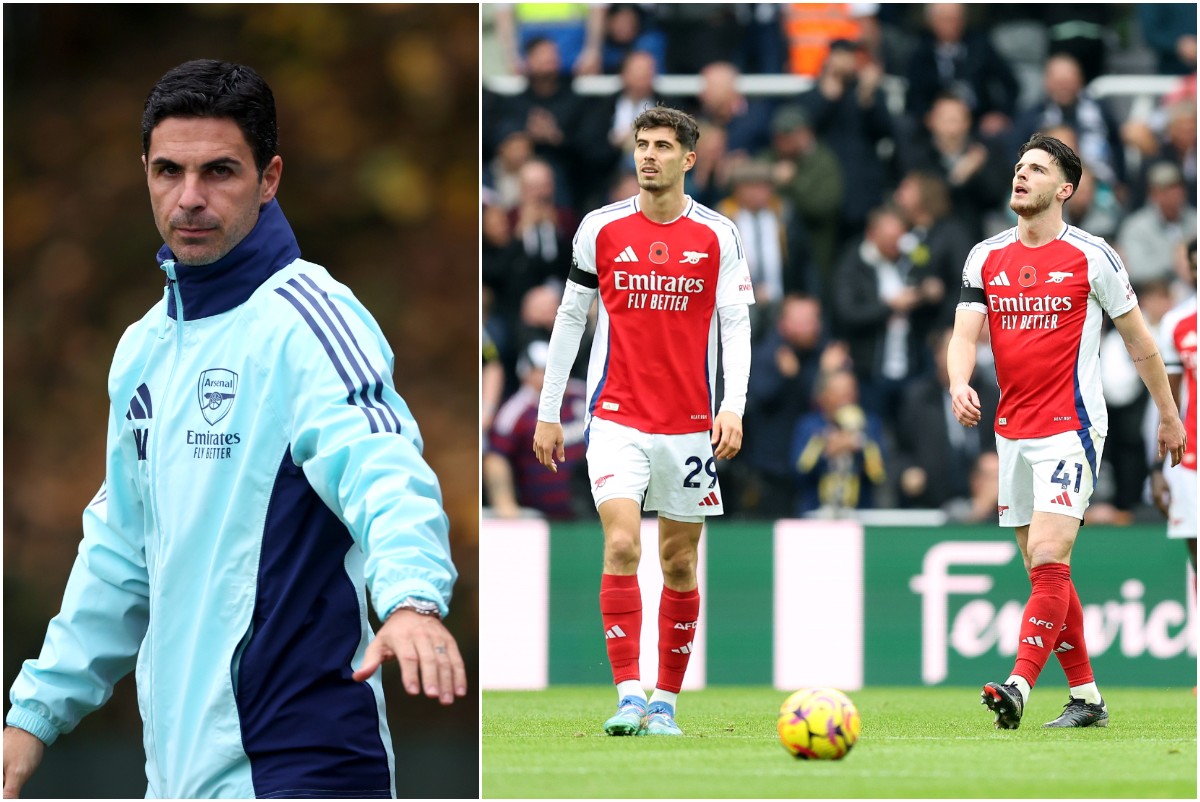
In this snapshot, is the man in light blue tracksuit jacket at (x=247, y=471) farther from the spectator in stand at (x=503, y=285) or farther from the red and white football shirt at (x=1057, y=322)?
the spectator in stand at (x=503, y=285)

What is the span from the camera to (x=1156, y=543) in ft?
39.4

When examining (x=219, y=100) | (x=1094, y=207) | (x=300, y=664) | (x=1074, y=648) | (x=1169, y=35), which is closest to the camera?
(x=300, y=664)

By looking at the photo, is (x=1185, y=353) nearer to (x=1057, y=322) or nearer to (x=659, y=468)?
(x=1057, y=322)

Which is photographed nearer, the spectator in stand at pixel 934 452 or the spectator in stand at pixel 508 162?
the spectator in stand at pixel 934 452

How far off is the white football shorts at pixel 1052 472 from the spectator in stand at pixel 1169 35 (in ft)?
23.8

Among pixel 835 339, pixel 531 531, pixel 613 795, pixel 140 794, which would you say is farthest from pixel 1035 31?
pixel 613 795

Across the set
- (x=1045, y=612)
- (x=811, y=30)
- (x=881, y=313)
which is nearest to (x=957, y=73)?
(x=811, y=30)

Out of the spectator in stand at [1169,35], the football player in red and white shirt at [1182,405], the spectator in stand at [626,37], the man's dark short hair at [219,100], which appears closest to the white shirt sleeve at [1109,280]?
the football player in red and white shirt at [1182,405]

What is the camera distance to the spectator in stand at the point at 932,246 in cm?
1243

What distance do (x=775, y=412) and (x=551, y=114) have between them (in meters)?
2.84

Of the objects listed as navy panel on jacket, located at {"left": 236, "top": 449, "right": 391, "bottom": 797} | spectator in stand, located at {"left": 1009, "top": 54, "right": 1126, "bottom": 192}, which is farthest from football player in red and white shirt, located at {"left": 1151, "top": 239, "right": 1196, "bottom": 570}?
navy panel on jacket, located at {"left": 236, "top": 449, "right": 391, "bottom": 797}

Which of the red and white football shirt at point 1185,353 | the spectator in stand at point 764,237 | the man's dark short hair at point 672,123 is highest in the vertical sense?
the man's dark short hair at point 672,123

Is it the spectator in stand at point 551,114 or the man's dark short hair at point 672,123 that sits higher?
the spectator in stand at point 551,114

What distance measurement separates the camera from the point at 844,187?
1295 cm
